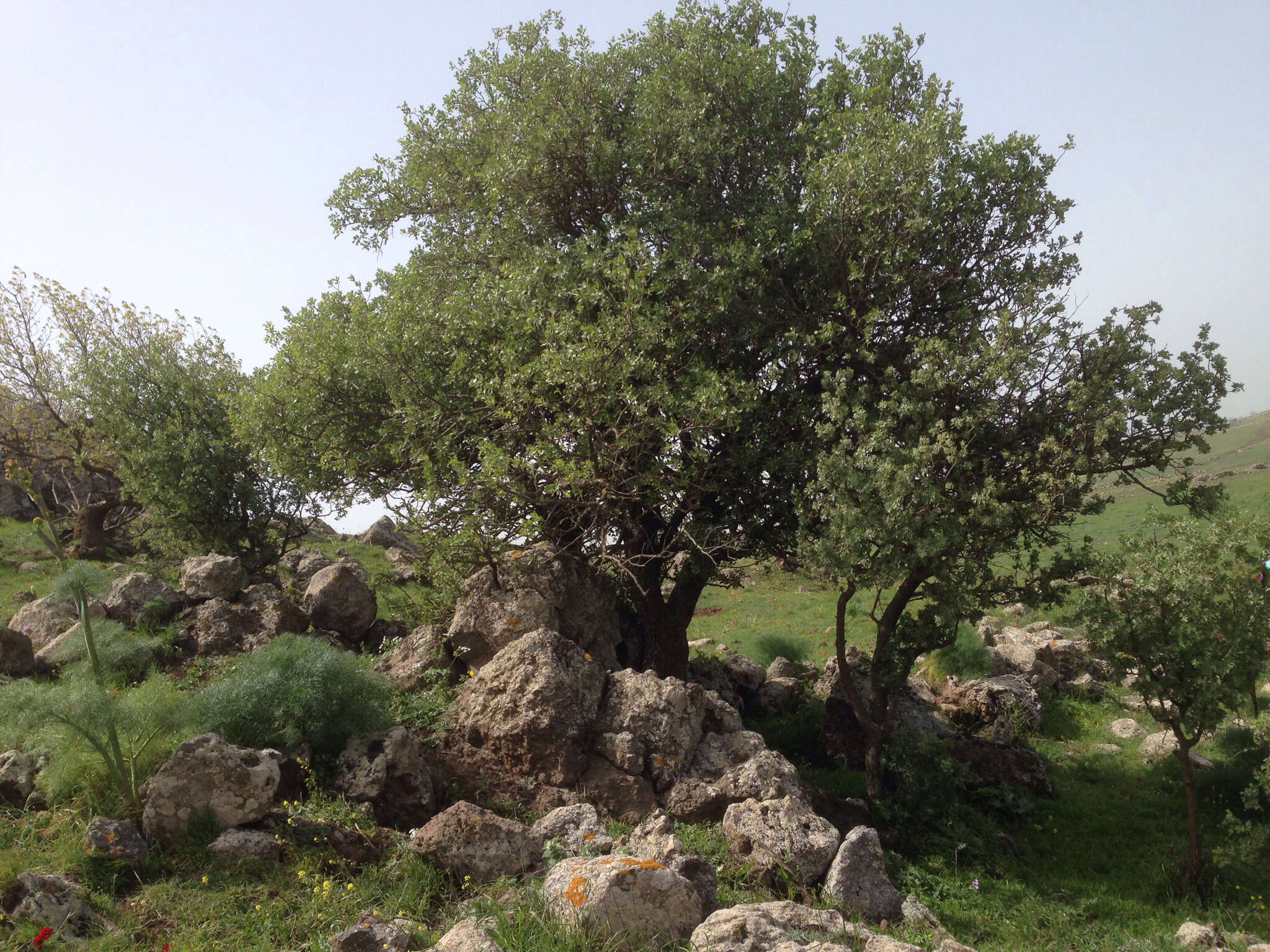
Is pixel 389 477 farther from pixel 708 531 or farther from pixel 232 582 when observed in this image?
pixel 708 531

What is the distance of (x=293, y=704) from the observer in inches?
424

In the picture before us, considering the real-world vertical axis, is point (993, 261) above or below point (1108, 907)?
above

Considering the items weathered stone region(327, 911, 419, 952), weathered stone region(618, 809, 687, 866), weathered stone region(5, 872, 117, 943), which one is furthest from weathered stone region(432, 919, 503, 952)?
weathered stone region(5, 872, 117, 943)

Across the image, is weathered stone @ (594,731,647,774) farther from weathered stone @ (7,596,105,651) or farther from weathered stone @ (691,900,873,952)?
weathered stone @ (7,596,105,651)

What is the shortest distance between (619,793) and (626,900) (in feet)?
13.4

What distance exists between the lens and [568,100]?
53.4ft

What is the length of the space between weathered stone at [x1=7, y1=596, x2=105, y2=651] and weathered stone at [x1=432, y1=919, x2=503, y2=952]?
10.9m

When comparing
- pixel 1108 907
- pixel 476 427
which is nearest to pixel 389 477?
pixel 476 427

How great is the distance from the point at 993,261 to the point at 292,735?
13964 millimetres

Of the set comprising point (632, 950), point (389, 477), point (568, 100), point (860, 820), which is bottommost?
point (860, 820)

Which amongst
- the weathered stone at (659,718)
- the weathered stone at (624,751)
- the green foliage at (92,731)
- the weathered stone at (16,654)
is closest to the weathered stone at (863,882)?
the weathered stone at (659,718)

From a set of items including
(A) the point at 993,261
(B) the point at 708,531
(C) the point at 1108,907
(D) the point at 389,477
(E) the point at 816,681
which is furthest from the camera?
(E) the point at 816,681

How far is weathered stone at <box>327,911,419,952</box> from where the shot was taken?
7.35 metres

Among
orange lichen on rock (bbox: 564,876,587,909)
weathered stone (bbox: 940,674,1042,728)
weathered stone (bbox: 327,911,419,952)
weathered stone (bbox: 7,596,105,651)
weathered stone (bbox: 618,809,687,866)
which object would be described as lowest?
weathered stone (bbox: 940,674,1042,728)
